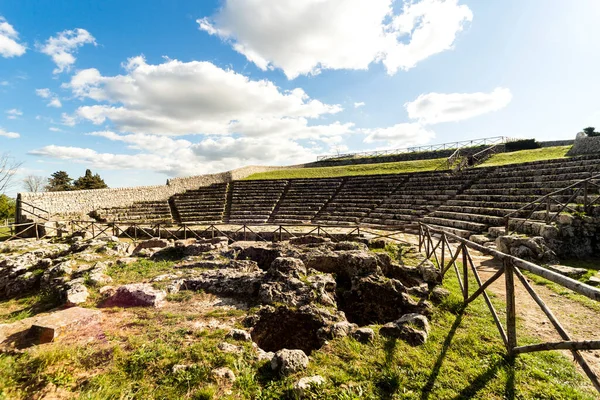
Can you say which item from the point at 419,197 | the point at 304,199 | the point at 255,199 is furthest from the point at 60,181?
the point at 419,197

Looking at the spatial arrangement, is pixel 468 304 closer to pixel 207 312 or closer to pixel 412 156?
pixel 207 312

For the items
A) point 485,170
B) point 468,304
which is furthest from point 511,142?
point 468,304

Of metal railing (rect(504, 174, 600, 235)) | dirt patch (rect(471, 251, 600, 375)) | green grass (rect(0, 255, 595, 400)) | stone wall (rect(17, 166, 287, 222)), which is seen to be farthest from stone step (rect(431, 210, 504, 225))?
stone wall (rect(17, 166, 287, 222))

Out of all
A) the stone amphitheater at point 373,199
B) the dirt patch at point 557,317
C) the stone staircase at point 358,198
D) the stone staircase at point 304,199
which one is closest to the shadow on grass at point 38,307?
the dirt patch at point 557,317

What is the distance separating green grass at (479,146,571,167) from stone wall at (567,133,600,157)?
24.3 inches

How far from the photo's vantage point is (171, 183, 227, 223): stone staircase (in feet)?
84.3

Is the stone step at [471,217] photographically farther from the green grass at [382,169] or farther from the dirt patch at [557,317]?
the green grass at [382,169]

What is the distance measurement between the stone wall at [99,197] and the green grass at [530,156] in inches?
1173

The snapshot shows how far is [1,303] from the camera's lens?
7.90 m

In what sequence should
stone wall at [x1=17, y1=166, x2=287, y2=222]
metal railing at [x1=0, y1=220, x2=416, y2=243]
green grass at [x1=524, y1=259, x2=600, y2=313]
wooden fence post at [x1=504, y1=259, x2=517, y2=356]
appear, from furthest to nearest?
stone wall at [x1=17, y1=166, x2=287, y2=222] < metal railing at [x1=0, y1=220, x2=416, y2=243] < green grass at [x1=524, y1=259, x2=600, y2=313] < wooden fence post at [x1=504, y1=259, x2=517, y2=356]

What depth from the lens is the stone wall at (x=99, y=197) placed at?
21920 millimetres

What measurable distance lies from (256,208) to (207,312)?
2041cm

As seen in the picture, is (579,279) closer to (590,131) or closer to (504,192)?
(504,192)

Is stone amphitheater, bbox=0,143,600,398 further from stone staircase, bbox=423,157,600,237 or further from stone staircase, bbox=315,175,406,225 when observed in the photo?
stone staircase, bbox=315,175,406,225
